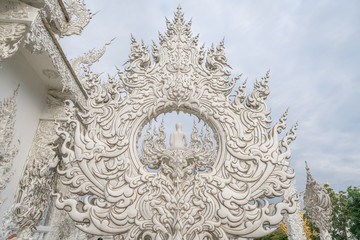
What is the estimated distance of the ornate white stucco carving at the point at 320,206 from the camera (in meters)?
3.64

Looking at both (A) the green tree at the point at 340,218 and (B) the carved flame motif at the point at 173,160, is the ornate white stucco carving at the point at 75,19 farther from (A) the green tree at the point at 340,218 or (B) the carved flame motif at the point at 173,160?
(A) the green tree at the point at 340,218

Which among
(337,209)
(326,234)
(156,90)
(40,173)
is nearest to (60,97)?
(40,173)

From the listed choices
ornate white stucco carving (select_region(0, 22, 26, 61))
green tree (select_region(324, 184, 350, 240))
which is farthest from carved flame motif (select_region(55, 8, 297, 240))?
green tree (select_region(324, 184, 350, 240))

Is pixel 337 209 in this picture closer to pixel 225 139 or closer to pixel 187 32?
pixel 225 139

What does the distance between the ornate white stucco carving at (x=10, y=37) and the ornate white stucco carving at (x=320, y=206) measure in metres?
5.26

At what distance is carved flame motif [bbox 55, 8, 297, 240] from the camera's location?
2.61 metres

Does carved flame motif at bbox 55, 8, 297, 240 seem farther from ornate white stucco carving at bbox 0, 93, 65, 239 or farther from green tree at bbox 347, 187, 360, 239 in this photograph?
green tree at bbox 347, 187, 360, 239

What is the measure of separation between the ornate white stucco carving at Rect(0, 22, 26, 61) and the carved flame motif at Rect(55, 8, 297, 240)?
1339 millimetres

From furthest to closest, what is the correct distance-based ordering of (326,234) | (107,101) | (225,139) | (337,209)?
(337,209)
(326,234)
(107,101)
(225,139)

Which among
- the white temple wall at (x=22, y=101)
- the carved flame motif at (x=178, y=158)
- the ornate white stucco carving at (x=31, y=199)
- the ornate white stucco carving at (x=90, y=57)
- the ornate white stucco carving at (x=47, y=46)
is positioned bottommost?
the ornate white stucco carving at (x=31, y=199)

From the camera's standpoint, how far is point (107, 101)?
125 inches

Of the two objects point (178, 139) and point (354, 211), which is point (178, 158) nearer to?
point (178, 139)

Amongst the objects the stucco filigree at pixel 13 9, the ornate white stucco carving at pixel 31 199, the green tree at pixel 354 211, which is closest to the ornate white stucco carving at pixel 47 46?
the stucco filigree at pixel 13 9

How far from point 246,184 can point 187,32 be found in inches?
101
